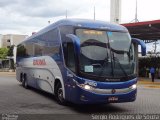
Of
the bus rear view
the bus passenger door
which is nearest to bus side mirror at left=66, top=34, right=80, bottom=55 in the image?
the bus rear view

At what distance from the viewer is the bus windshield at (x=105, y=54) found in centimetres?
1195

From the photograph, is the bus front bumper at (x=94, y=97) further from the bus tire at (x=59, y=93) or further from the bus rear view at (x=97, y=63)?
the bus tire at (x=59, y=93)

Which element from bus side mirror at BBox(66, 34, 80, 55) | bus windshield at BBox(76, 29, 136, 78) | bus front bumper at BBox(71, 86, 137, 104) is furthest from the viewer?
bus windshield at BBox(76, 29, 136, 78)

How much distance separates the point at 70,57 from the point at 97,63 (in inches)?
44.0

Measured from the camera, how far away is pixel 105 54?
12.2 metres

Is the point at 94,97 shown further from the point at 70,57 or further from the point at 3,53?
the point at 3,53

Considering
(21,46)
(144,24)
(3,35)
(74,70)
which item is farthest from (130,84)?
(3,35)

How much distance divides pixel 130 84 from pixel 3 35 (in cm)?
11751

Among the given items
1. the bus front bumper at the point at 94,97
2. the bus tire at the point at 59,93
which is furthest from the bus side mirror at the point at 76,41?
the bus tire at the point at 59,93

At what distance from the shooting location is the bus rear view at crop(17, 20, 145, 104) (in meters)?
11.8

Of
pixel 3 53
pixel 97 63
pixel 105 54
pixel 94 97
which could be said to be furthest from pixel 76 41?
pixel 3 53

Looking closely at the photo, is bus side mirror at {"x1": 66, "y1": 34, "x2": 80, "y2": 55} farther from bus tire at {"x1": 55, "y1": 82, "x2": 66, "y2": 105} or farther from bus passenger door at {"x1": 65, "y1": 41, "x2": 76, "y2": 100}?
bus tire at {"x1": 55, "y1": 82, "x2": 66, "y2": 105}

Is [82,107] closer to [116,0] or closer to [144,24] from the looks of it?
[144,24]

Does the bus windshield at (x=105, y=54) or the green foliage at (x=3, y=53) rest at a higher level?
the bus windshield at (x=105, y=54)
